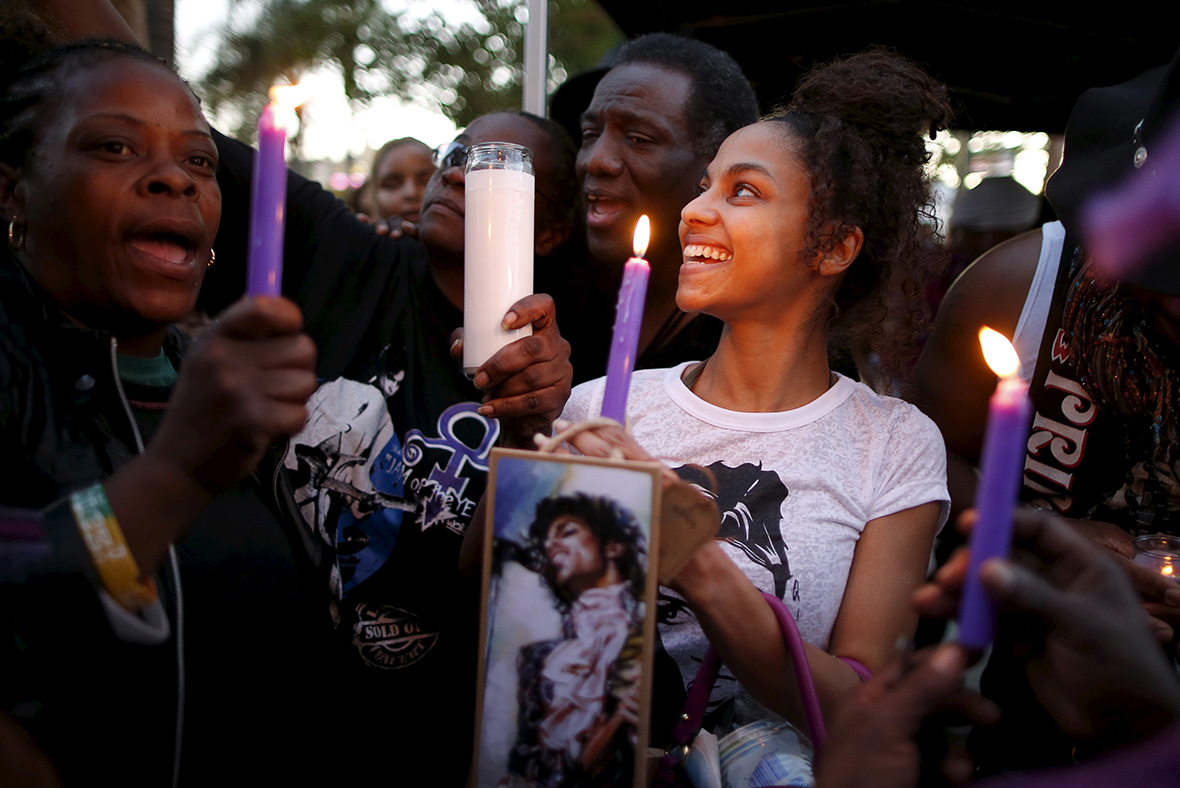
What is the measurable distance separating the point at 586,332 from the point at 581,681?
1.75 m

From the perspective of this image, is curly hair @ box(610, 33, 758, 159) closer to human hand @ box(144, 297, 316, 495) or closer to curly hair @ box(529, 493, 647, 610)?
curly hair @ box(529, 493, 647, 610)

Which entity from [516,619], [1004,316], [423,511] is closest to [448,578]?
[423,511]

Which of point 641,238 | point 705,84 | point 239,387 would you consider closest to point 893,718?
point 641,238

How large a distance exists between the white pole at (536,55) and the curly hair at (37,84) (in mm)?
1961

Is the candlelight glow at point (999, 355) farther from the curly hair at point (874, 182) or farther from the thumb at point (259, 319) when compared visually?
the curly hair at point (874, 182)

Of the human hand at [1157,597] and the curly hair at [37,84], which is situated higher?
the curly hair at [37,84]

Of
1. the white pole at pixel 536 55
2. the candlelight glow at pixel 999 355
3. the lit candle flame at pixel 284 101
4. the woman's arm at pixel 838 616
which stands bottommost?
the woman's arm at pixel 838 616

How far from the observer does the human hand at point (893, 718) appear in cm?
91

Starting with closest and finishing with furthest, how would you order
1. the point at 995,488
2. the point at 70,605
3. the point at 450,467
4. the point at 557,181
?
1. the point at 995,488
2. the point at 70,605
3. the point at 450,467
4. the point at 557,181

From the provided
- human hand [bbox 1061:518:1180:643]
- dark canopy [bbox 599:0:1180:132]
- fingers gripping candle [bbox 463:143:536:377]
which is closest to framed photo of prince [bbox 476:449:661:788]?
fingers gripping candle [bbox 463:143:536:377]

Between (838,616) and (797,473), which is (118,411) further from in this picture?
(838,616)

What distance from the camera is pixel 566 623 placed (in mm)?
1110

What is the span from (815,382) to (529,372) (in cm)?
82

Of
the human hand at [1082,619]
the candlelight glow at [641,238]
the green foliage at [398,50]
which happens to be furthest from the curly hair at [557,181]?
the green foliage at [398,50]
